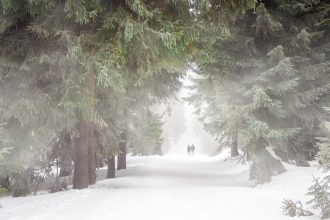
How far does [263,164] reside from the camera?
14266 mm

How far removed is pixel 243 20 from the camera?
15.6 m

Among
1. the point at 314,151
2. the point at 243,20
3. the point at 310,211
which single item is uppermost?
the point at 243,20

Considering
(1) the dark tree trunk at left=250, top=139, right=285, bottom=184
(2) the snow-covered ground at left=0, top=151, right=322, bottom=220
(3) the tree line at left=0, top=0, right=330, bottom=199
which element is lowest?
(2) the snow-covered ground at left=0, top=151, right=322, bottom=220

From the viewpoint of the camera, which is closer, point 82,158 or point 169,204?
point 169,204

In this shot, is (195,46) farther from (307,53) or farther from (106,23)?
(307,53)

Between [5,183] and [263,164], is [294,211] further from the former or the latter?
[5,183]

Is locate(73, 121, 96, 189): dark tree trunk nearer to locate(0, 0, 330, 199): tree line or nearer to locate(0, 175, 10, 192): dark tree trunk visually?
locate(0, 0, 330, 199): tree line

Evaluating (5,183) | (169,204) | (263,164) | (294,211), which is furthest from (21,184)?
(294,211)

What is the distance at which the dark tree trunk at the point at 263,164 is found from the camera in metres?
14.0

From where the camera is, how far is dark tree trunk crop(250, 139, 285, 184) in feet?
46.1

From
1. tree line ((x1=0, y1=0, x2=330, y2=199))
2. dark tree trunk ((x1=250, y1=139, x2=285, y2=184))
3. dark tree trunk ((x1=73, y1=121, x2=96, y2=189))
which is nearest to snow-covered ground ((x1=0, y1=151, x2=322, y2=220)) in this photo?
dark tree trunk ((x1=250, y1=139, x2=285, y2=184))

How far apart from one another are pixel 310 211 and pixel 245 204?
1.62 m

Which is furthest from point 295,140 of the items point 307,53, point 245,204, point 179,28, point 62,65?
point 62,65

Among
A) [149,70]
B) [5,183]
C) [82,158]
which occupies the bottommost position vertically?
[5,183]
